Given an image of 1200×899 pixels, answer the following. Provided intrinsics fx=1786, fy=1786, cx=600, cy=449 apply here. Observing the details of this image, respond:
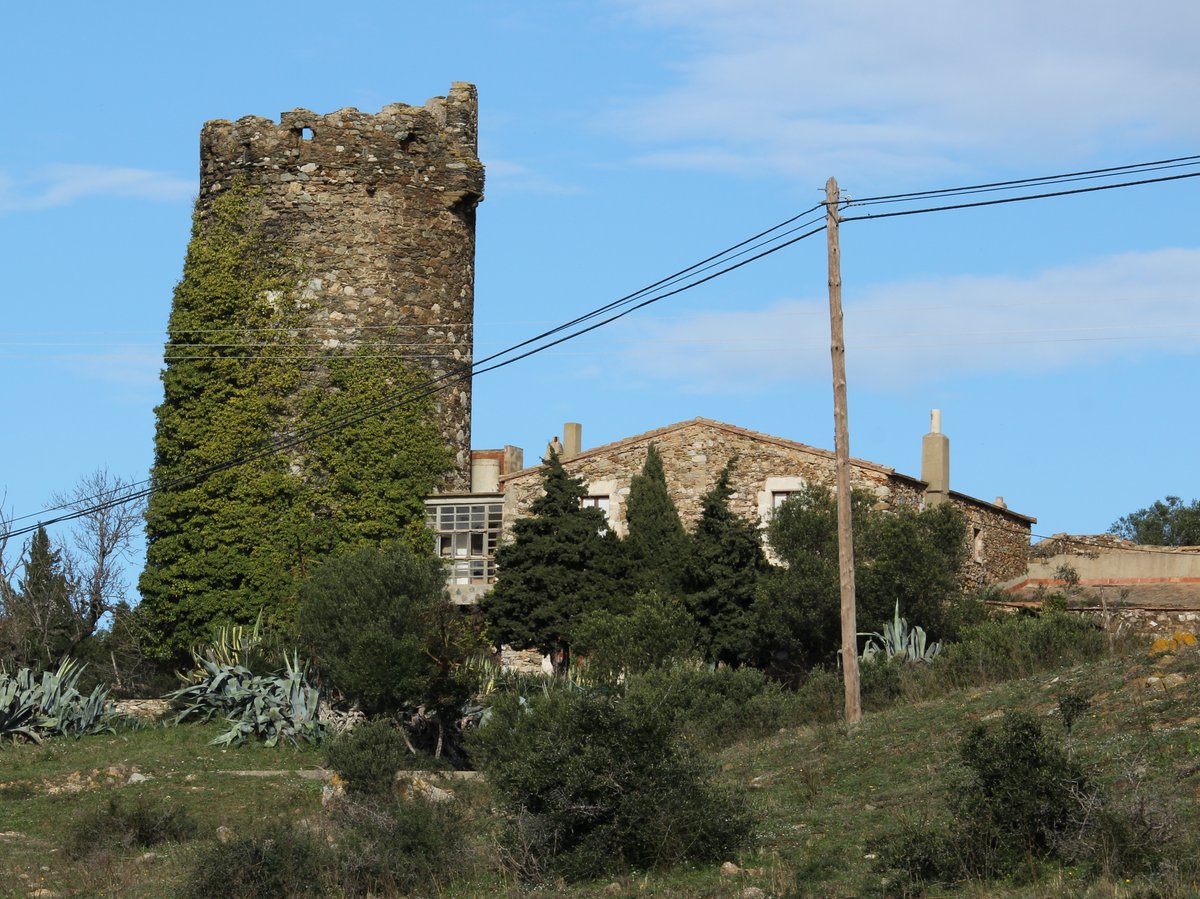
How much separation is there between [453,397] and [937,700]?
17.2 meters

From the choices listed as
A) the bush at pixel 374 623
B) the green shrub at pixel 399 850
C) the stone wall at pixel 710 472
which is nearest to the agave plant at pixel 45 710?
the bush at pixel 374 623

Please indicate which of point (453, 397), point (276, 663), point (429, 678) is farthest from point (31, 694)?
point (453, 397)

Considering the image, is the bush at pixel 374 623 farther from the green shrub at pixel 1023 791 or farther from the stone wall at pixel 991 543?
the green shrub at pixel 1023 791

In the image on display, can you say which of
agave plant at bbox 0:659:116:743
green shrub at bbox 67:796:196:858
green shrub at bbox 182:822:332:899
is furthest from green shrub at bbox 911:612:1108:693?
agave plant at bbox 0:659:116:743

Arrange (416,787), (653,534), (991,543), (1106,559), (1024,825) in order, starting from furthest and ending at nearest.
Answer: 1. (1106,559)
2. (991,543)
3. (653,534)
4. (416,787)
5. (1024,825)

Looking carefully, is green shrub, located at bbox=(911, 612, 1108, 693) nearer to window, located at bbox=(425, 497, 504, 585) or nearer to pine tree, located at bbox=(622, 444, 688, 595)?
pine tree, located at bbox=(622, 444, 688, 595)

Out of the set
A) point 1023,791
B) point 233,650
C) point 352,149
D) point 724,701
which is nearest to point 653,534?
point 233,650

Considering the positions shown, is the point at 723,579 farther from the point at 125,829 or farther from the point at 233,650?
the point at 125,829

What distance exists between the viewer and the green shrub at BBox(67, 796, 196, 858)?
18.9 m

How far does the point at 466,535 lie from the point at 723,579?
680 cm

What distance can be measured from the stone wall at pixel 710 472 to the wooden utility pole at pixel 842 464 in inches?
444

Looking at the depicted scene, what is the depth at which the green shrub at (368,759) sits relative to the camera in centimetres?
2080

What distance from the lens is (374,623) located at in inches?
1075

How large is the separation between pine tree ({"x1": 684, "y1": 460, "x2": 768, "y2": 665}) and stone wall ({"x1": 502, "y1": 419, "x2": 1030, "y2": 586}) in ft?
7.93
